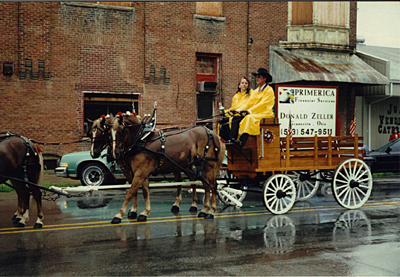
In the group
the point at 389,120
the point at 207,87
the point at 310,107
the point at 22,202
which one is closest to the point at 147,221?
the point at 22,202

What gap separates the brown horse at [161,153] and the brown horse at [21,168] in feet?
4.56

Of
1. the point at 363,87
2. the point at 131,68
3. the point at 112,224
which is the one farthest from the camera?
the point at 363,87

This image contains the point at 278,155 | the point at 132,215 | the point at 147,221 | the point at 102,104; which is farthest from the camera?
the point at 102,104

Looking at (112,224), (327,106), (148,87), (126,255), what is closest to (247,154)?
(112,224)

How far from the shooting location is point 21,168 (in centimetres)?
818

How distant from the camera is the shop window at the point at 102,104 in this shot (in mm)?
18812

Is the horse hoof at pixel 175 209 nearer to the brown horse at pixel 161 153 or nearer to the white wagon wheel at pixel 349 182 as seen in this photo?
the brown horse at pixel 161 153

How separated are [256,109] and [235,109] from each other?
684 mm

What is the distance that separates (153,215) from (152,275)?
419 cm

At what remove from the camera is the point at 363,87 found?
82.9 feet

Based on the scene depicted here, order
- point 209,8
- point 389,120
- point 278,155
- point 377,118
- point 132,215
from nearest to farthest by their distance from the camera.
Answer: point 132,215, point 278,155, point 209,8, point 377,118, point 389,120

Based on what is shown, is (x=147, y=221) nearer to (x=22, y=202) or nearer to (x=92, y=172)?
(x=22, y=202)

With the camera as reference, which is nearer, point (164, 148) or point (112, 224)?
point (112, 224)

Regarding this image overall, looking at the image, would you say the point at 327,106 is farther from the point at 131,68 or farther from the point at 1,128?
the point at 1,128
